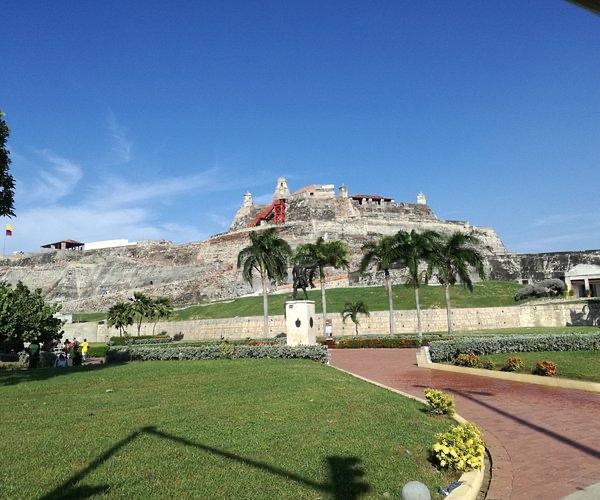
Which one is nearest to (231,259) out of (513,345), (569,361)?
(513,345)

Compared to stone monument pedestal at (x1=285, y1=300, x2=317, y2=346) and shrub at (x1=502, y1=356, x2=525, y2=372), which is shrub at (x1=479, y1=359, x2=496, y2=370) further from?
stone monument pedestal at (x1=285, y1=300, x2=317, y2=346)

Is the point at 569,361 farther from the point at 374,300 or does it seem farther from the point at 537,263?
the point at 537,263

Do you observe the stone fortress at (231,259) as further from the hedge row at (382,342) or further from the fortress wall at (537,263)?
the hedge row at (382,342)

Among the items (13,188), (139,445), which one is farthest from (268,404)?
(13,188)

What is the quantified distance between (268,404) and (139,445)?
356 cm

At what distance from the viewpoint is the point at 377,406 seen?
1037 cm

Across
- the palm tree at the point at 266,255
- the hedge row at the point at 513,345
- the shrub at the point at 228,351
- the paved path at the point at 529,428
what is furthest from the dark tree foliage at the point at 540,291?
the shrub at the point at 228,351

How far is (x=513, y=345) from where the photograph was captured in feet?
73.8

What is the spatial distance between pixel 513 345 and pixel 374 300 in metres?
→ 25.9

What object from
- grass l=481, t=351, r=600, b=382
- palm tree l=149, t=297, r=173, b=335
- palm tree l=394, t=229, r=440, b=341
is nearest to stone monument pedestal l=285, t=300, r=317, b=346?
grass l=481, t=351, r=600, b=382

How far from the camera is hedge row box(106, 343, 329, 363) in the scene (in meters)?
21.7

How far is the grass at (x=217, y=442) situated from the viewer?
5.72m

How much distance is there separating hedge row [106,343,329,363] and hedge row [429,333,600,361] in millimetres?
5121

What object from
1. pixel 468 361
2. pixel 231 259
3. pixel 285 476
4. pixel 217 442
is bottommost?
pixel 285 476
